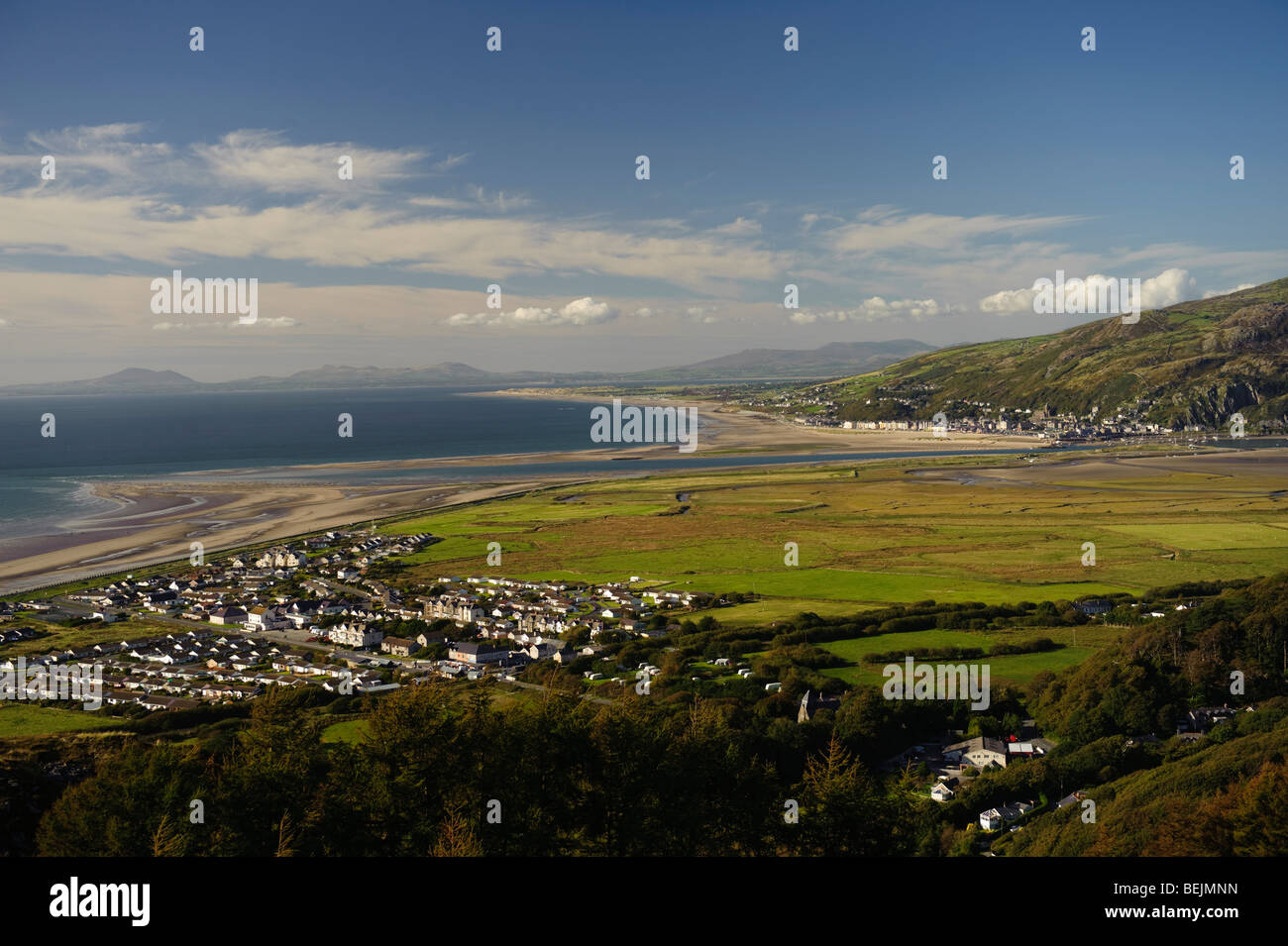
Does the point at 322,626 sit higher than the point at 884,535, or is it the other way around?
the point at 884,535

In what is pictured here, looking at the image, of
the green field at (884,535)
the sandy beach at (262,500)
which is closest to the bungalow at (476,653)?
the green field at (884,535)

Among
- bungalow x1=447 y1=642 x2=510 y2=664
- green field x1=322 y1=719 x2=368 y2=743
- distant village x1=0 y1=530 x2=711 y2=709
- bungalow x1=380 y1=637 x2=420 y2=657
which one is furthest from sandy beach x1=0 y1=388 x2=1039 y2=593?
green field x1=322 y1=719 x2=368 y2=743

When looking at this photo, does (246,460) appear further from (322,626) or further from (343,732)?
(343,732)

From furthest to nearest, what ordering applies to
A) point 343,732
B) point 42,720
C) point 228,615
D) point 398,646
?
point 228,615
point 398,646
point 42,720
point 343,732

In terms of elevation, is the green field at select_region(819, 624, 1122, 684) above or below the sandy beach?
below

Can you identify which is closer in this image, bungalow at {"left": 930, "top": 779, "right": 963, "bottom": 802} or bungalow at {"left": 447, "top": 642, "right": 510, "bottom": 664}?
bungalow at {"left": 930, "top": 779, "right": 963, "bottom": 802}

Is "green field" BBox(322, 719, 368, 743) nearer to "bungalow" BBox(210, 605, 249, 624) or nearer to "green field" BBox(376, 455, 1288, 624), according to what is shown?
"green field" BBox(376, 455, 1288, 624)

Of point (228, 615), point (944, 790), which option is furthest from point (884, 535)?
point (228, 615)
